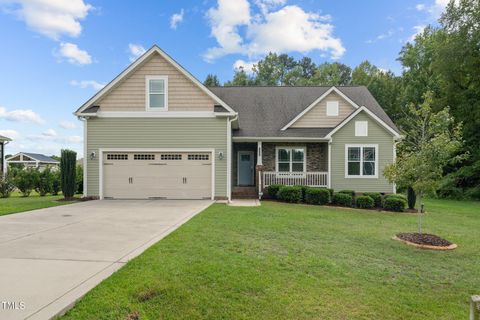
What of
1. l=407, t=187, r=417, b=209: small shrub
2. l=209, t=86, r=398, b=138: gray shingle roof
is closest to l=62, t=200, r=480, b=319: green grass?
l=407, t=187, r=417, b=209: small shrub

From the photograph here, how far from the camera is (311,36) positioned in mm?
26562

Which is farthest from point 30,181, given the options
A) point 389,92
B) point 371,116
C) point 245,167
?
point 389,92

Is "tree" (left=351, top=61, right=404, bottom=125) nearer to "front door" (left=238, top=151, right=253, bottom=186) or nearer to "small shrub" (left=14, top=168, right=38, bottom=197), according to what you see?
"front door" (left=238, top=151, right=253, bottom=186)

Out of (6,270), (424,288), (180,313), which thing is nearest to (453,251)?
(424,288)

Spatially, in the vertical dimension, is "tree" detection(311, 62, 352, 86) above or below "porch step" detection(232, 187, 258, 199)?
above

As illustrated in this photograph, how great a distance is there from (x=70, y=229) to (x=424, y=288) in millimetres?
7320

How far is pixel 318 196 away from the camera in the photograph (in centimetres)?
1307

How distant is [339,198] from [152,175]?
8632mm

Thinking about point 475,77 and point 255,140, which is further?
point 475,77

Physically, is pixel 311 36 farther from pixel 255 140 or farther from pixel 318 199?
pixel 318 199

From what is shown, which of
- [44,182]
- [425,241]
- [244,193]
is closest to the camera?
[425,241]

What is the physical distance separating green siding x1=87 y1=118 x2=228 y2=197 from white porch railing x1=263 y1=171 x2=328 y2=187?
2.86 metres

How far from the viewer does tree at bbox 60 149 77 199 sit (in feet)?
44.9

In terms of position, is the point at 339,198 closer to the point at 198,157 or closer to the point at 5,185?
the point at 198,157
